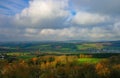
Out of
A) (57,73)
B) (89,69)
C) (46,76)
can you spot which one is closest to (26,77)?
(46,76)

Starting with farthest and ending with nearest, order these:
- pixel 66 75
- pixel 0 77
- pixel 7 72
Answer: pixel 66 75, pixel 7 72, pixel 0 77

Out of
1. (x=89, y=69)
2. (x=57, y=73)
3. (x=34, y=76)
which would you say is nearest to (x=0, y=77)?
(x=34, y=76)

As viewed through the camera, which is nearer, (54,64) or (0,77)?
(0,77)

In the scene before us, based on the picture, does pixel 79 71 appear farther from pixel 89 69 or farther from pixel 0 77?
pixel 0 77

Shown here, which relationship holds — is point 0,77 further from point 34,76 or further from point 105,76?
point 105,76

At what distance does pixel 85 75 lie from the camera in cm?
7469

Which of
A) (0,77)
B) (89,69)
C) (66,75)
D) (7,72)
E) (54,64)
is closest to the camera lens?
(0,77)

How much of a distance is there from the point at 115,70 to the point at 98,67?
7.48 m

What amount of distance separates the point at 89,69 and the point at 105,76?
717 cm

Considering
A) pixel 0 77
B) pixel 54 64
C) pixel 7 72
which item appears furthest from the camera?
pixel 54 64

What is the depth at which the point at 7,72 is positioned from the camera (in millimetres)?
73812

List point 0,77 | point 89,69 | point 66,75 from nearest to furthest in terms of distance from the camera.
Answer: point 0,77 < point 66,75 < point 89,69

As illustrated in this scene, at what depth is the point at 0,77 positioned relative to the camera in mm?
67812

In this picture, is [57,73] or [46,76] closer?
[46,76]
